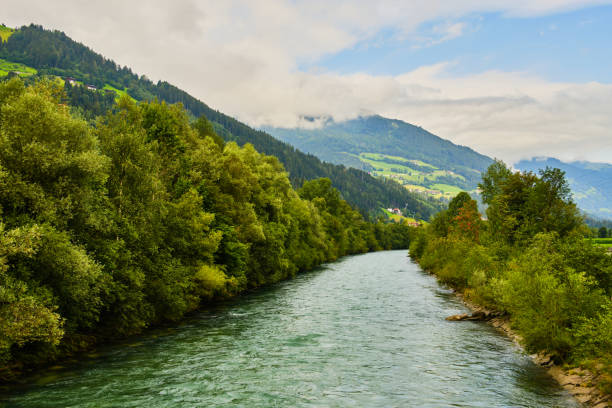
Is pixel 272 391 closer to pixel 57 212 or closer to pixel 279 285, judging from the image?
pixel 57 212

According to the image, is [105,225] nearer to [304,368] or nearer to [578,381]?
[304,368]

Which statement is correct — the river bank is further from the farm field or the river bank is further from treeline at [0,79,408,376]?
treeline at [0,79,408,376]

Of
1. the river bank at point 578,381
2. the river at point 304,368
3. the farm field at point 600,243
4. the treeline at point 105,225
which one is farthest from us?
the farm field at point 600,243

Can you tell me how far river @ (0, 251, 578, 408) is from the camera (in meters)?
20.1

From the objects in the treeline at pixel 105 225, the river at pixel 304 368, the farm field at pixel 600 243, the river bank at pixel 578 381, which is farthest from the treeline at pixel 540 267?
the treeline at pixel 105 225


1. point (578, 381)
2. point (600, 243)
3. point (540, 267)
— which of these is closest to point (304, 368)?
point (578, 381)

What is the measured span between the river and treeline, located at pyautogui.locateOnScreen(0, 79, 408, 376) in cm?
275

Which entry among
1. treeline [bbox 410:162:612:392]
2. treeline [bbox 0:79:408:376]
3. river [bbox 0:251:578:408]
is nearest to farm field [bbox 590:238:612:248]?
treeline [bbox 410:162:612:392]

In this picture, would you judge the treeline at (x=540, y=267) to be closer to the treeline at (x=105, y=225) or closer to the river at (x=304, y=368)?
the river at (x=304, y=368)

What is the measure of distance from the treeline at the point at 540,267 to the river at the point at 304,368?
2.81 meters

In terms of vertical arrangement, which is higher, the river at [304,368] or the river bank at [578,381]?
the river bank at [578,381]

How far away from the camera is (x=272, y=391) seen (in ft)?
69.8

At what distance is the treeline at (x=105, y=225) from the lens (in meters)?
22.1

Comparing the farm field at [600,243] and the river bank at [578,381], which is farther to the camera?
the farm field at [600,243]
